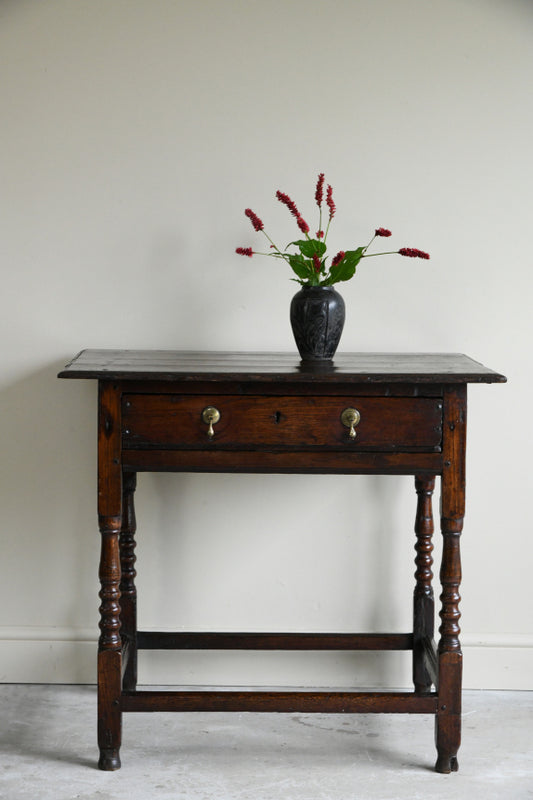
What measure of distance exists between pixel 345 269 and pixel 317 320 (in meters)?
0.18

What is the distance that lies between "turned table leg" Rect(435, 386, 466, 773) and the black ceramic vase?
370 millimetres

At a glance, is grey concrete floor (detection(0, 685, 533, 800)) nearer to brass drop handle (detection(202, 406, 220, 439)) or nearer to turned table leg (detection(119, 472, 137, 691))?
turned table leg (detection(119, 472, 137, 691))

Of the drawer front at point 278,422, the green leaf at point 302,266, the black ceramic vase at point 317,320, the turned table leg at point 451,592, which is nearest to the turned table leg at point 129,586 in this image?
the drawer front at point 278,422

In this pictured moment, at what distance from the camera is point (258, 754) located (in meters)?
2.41

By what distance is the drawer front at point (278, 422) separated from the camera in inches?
88.4

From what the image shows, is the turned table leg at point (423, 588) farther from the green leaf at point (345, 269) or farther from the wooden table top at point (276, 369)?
the green leaf at point (345, 269)

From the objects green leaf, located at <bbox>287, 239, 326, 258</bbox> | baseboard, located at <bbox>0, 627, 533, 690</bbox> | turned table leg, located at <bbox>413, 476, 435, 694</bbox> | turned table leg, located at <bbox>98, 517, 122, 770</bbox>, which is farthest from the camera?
baseboard, located at <bbox>0, 627, 533, 690</bbox>

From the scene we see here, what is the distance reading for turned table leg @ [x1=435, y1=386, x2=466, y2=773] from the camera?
226cm

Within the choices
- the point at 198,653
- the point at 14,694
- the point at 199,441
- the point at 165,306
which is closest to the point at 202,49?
the point at 165,306

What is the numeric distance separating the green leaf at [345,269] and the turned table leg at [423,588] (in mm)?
643

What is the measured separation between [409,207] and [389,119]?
265 mm

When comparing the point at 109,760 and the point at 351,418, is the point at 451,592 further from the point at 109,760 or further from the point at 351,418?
the point at 109,760

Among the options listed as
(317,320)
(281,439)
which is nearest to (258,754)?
(281,439)

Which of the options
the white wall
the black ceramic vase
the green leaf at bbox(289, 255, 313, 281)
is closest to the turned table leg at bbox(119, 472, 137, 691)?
the white wall
